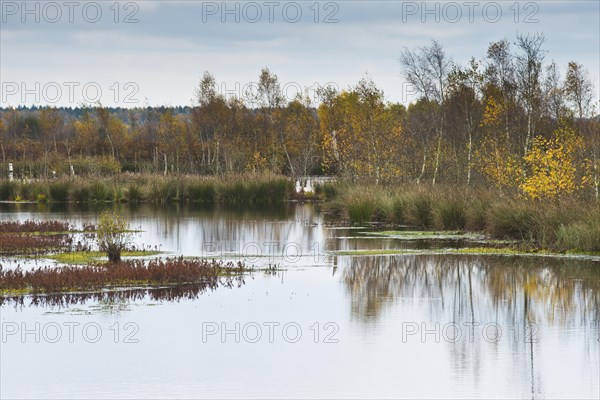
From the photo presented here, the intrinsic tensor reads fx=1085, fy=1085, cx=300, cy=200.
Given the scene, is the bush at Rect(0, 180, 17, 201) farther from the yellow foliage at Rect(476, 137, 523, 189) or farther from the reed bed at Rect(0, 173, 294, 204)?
the yellow foliage at Rect(476, 137, 523, 189)

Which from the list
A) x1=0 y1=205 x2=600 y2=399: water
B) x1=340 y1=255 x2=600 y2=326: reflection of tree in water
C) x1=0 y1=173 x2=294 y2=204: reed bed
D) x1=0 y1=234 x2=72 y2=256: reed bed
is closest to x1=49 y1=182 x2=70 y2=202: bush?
x1=0 y1=173 x2=294 y2=204: reed bed

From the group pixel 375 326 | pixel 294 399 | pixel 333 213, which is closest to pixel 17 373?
pixel 294 399

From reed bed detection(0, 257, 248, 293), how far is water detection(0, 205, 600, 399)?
3.58 feet

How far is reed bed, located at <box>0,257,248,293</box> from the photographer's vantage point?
68.2ft

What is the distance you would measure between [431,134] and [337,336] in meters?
46.8

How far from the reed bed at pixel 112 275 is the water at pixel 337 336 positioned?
109cm

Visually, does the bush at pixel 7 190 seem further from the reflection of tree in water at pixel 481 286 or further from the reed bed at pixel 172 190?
the reflection of tree in water at pixel 481 286

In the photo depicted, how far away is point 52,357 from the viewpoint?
15055 mm

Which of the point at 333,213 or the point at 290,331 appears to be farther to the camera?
the point at 333,213

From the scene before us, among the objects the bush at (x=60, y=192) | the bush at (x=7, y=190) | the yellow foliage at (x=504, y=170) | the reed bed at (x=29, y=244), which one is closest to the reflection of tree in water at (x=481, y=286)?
the reed bed at (x=29, y=244)

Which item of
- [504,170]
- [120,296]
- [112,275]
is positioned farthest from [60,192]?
[120,296]

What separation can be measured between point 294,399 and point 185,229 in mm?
25430

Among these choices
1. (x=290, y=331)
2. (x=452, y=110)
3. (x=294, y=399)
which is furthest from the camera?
(x=452, y=110)

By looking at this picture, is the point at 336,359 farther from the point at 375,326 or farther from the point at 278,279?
the point at 278,279
